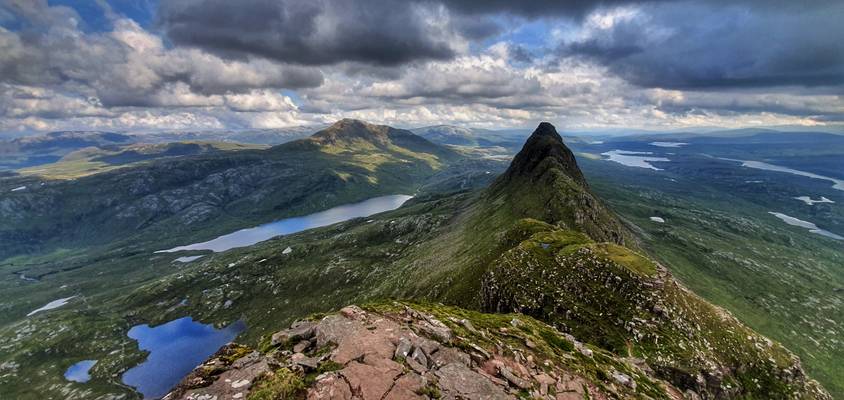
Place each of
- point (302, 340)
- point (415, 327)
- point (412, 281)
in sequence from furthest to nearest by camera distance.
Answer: point (412, 281), point (415, 327), point (302, 340)

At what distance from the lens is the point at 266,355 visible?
105ft

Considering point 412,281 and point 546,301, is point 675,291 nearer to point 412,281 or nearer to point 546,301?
point 546,301

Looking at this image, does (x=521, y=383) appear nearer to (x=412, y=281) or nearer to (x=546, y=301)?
(x=546, y=301)

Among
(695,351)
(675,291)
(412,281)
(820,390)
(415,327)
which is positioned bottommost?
(412,281)

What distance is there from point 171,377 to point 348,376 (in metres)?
217

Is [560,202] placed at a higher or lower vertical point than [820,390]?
higher

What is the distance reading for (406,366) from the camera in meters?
31.4

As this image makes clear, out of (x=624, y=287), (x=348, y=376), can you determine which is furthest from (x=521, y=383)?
(x=624, y=287)

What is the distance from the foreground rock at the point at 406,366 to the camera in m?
27.4

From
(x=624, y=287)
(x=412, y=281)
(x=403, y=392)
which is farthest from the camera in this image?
(x=412, y=281)

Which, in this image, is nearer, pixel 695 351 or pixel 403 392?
pixel 403 392

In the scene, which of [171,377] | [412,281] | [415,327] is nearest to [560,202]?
[412,281]

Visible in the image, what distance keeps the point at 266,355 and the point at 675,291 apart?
75729 millimetres

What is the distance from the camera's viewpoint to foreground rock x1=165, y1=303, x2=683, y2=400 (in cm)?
2742
